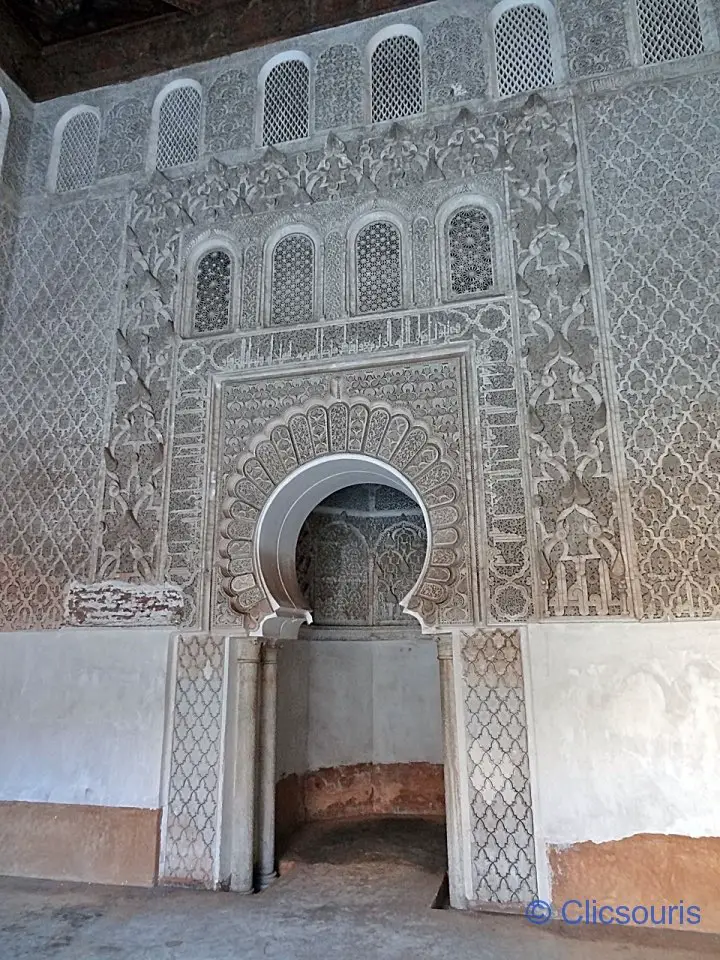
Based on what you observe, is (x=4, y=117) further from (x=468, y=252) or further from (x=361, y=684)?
(x=361, y=684)

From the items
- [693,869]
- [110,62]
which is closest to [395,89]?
[110,62]

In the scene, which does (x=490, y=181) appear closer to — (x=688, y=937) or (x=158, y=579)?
(x=158, y=579)

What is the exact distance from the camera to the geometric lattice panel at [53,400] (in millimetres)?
4621

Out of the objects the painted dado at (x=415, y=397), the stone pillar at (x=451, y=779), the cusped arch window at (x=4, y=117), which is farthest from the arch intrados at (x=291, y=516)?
the cusped arch window at (x=4, y=117)

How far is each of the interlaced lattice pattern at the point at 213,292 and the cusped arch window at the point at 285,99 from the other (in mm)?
986

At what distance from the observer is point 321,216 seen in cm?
483

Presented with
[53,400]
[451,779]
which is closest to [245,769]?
[451,779]

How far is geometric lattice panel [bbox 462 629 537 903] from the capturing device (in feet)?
11.6

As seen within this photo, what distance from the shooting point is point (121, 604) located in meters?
4.40

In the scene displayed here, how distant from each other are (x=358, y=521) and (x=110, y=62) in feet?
14.1

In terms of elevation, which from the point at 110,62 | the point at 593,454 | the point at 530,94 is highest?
the point at 110,62

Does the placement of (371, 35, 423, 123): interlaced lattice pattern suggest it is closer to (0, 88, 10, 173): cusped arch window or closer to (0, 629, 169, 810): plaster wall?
(0, 88, 10, 173): cusped arch window

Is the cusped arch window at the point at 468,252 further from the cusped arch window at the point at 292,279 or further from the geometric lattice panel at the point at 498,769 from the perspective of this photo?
the geometric lattice panel at the point at 498,769

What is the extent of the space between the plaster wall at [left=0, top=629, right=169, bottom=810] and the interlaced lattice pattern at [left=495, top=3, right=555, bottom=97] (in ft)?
14.1
